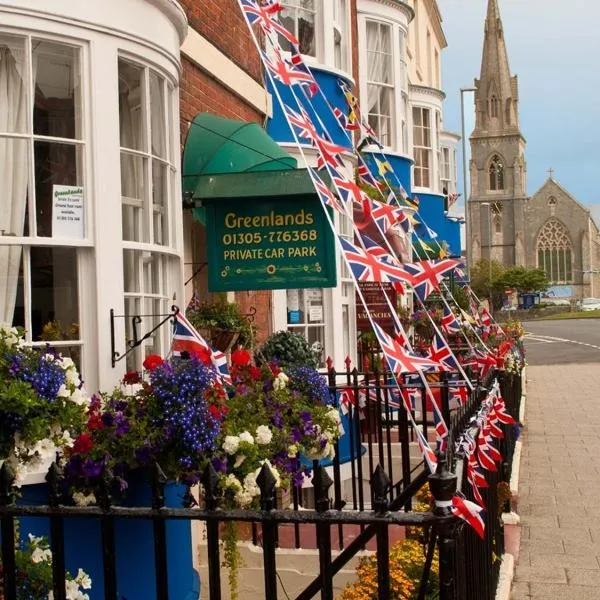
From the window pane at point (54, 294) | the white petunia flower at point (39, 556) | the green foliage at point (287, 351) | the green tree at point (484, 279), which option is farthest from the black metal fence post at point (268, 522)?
the green tree at point (484, 279)

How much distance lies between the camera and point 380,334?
169 inches

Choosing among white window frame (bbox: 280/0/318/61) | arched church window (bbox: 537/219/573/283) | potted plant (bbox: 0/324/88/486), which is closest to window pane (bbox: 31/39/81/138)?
potted plant (bbox: 0/324/88/486)

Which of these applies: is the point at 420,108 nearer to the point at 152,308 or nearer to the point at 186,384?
the point at 152,308

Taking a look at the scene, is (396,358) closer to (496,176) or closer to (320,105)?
(320,105)

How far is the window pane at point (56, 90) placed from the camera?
4648 millimetres

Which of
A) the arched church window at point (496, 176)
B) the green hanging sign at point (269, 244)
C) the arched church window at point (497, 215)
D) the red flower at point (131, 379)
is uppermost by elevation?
the arched church window at point (496, 176)

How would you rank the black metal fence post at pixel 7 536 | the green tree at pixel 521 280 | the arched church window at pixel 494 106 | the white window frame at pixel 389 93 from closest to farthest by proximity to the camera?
the black metal fence post at pixel 7 536 < the white window frame at pixel 389 93 < the green tree at pixel 521 280 < the arched church window at pixel 494 106

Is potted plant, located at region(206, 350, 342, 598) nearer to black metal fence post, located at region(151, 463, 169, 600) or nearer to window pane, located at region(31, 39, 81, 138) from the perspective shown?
black metal fence post, located at region(151, 463, 169, 600)

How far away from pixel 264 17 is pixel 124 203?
157cm

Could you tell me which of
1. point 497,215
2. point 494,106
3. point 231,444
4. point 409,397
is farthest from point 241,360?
point 494,106

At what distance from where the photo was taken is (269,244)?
6.57m

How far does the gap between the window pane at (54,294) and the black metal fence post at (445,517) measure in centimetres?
247

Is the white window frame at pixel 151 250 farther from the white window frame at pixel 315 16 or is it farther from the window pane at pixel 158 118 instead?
the white window frame at pixel 315 16

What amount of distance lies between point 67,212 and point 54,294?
0.43 metres
